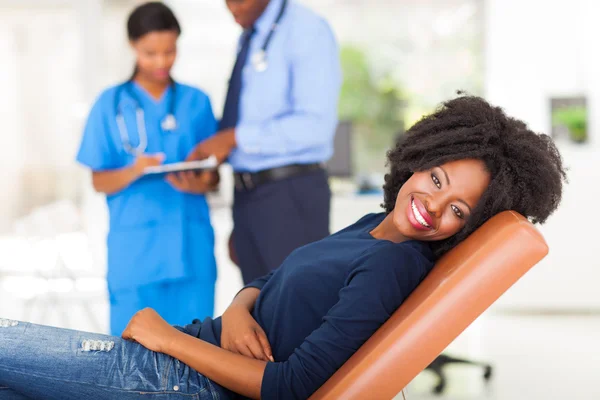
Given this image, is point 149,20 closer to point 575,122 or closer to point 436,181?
point 436,181

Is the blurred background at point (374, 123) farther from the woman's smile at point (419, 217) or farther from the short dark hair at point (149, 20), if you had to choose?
the woman's smile at point (419, 217)

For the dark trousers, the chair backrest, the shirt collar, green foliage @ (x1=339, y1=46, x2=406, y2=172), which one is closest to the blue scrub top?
the dark trousers

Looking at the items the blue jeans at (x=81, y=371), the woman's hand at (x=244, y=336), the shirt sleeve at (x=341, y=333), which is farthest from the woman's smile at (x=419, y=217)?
the blue jeans at (x=81, y=371)

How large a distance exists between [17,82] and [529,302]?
3.83m

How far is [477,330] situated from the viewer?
420cm

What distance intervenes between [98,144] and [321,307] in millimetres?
1368

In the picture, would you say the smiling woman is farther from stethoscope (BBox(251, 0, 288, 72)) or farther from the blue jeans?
stethoscope (BBox(251, 0, 288, 72))

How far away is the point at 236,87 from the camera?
243 cm

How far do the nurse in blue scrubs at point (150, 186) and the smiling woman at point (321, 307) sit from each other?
1005mm

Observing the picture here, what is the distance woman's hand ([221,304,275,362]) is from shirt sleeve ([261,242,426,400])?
0.08 m

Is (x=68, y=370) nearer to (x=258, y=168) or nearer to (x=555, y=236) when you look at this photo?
(x=258, y=168)

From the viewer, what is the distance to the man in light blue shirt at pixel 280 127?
2303 millimetres


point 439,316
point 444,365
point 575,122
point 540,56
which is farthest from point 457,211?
point 540,56

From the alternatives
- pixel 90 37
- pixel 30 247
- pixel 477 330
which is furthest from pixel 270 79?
pixel 90 37
